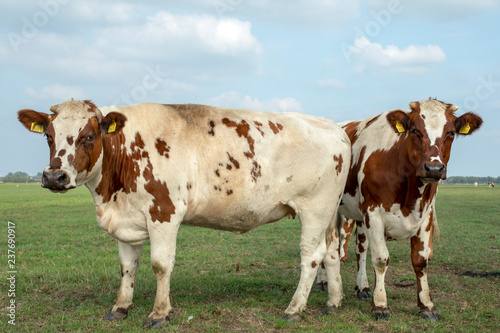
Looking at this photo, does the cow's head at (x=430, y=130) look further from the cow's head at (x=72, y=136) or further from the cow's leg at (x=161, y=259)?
the cow's head at (x=72, y=136)

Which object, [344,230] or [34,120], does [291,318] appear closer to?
[344,230]

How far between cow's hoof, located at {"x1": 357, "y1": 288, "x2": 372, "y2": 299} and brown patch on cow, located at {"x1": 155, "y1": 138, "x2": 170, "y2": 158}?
4.08 metres

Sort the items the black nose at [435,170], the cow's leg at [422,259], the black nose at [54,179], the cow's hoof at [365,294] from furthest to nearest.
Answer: the cow's hoof at [365,294]
the cow's leg at [422,259]
the black nose at [435,170]
the black nose at [54,179]

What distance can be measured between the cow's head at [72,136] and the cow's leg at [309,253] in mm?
2972

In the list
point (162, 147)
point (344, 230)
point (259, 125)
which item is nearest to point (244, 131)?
point (259, 125)

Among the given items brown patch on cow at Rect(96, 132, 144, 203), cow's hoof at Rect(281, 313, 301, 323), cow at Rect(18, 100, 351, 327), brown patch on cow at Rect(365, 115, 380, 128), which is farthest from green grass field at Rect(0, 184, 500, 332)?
brown patch on cow at Rect(365, 115, 380, 128)

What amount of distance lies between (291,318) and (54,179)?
11.8ft

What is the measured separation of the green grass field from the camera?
655 centimetres

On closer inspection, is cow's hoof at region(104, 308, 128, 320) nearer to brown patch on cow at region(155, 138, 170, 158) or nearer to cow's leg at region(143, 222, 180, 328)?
cow's leg at region(143, 222, 180, 328)

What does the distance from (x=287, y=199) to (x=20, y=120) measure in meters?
3.81

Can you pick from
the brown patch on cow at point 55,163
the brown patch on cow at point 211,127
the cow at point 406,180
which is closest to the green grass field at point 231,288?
the cow at point 406,180

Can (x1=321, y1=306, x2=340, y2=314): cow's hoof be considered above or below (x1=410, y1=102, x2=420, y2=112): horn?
below

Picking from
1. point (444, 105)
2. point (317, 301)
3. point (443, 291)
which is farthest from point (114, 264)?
point (444, 105)

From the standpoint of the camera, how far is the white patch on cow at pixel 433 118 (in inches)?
256
